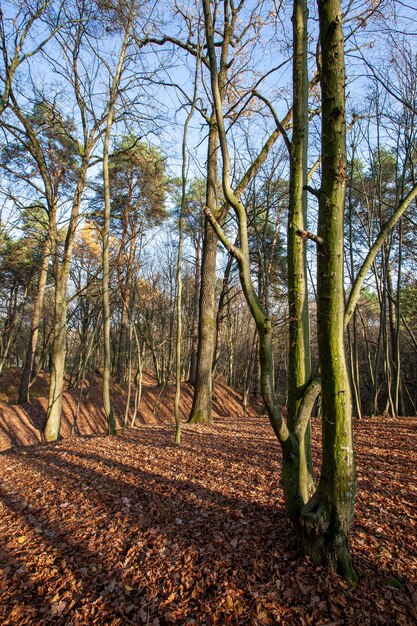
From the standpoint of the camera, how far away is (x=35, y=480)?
4.80m

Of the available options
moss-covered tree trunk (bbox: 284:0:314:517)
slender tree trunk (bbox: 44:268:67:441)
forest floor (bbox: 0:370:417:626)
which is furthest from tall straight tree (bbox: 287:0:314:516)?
slender tree trunk (bbox: 44:268:67:441)

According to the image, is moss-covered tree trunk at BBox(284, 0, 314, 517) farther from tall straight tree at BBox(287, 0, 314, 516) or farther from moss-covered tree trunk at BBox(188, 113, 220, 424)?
moss-covered tree trunk at BBox(188, 113, 220, 424)

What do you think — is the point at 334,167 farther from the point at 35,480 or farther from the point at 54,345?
the point at 54,345

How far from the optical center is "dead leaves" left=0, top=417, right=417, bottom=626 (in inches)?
86.2

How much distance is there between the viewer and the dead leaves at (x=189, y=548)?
2.19 metres

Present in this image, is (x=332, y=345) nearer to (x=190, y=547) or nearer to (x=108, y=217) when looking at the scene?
(x=190, y=547)

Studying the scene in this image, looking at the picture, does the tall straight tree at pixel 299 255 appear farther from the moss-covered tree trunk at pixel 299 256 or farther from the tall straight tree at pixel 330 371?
the tall straight tree at pixel 330 371

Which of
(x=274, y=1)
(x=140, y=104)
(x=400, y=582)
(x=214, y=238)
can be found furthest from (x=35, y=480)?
(x=140, y=104)

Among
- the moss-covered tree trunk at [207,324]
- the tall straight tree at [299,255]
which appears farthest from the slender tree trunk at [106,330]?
the tall straight tree at [299,255]

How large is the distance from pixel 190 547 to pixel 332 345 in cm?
212

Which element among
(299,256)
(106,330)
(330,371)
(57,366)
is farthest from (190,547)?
(57,366)

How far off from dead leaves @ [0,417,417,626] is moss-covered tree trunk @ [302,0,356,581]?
0.24 meters

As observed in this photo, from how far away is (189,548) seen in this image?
284cm

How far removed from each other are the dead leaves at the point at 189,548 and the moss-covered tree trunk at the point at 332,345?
242 millimetres
